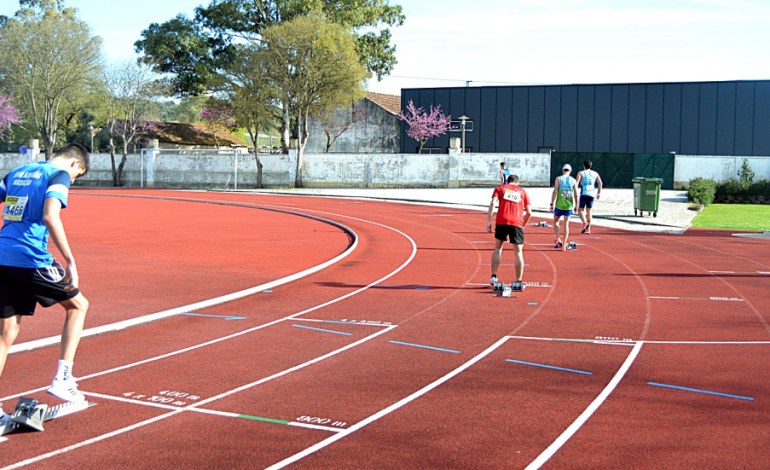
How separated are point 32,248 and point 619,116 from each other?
2169 inches

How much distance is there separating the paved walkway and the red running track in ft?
33.4

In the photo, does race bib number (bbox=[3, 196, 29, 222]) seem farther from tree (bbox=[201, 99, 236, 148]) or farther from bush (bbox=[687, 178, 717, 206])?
tree (bbox=[201, 99, 236, 148])

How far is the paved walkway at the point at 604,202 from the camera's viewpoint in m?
24.6

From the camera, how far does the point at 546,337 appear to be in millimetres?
8555

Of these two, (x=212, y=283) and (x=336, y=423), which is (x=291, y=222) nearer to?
(x=212, y=283)

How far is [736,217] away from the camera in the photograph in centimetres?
2794

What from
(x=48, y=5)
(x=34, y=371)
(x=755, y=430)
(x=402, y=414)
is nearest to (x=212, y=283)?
(x=34, y=371)

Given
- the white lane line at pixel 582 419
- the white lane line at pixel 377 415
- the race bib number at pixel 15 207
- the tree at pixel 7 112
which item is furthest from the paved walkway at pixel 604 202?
the tree at pixel 7 112

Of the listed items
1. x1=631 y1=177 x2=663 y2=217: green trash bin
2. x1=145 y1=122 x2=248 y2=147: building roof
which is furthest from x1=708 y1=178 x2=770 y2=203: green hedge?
x1=145 y1=122 x2=248 y2=147: building roof

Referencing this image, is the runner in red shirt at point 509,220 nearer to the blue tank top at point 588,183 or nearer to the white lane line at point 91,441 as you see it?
the white lane line at point 91,441

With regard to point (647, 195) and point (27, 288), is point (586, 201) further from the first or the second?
point (27, 288)

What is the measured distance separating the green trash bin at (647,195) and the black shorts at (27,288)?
2357 cm

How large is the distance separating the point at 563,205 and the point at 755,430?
11.8 m

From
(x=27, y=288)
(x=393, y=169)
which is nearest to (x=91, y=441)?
(x=27, y=288)
